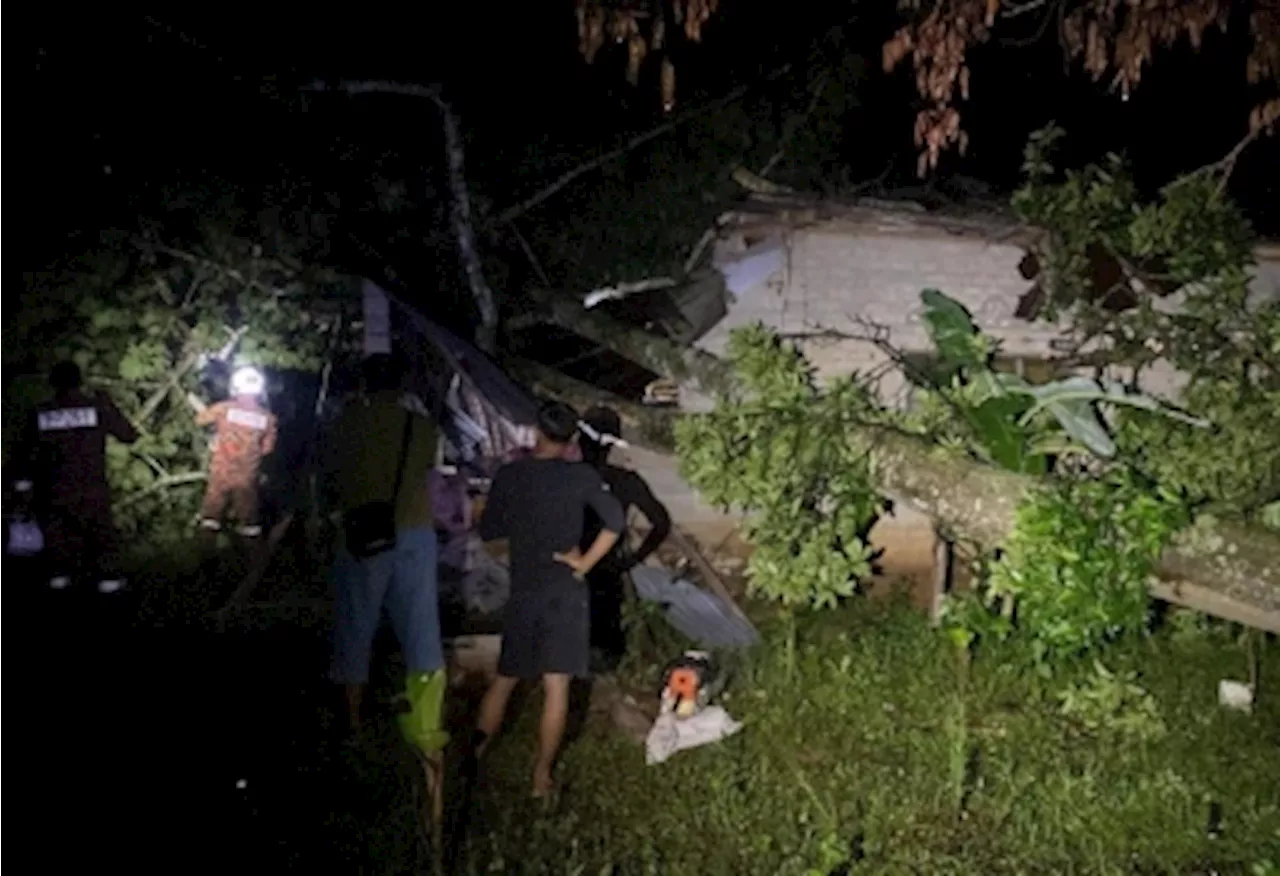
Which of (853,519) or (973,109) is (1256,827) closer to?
(853,519)

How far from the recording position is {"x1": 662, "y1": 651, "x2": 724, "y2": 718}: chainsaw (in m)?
6.69

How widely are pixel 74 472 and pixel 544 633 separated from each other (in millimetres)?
3950

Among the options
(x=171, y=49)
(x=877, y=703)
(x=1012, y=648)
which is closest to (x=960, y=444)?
(x=877, y=703)

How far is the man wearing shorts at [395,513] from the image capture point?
5.84 m

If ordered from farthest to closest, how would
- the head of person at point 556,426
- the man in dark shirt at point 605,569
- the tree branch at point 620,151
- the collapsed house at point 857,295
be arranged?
1. the collapsed house at point 857,295
2. the tree branch at point 620,151
3. the man in dark shirt at point 605,569
4. the head of person at point 556,426

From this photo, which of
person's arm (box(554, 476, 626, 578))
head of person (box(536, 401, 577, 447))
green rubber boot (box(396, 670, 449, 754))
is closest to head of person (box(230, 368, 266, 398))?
head of person (box(536, 401, 577, 447))

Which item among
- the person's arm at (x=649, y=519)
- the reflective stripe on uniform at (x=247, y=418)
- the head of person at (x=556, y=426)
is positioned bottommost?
the person's arm at (x=649, y=519)

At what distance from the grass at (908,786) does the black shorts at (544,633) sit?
73 cm

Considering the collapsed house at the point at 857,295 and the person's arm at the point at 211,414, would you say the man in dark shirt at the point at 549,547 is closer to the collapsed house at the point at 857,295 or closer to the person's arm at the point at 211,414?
the collapsed house at the point at 857,295

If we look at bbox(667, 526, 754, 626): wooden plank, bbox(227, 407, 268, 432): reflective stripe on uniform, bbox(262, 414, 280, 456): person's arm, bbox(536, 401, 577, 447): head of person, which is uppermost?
bbox(536, 401, 577, 447): head of person

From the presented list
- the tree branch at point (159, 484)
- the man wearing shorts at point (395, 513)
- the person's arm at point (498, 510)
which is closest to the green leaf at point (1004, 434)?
the person's arm at point (498, 510)

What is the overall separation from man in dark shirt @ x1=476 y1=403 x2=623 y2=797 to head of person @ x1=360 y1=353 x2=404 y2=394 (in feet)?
2.66

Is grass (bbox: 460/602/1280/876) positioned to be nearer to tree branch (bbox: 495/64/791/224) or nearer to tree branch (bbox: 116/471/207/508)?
tree branch (bbox: 495/64/791/224)

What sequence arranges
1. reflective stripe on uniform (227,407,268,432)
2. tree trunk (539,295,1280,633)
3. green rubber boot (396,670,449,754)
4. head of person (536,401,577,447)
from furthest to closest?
reflective stripe on uniform (227,407,268,432), head of person (536,401,577,447), tree trunk (539,295,1280,633), green rubber boot (396,670,449,754)
